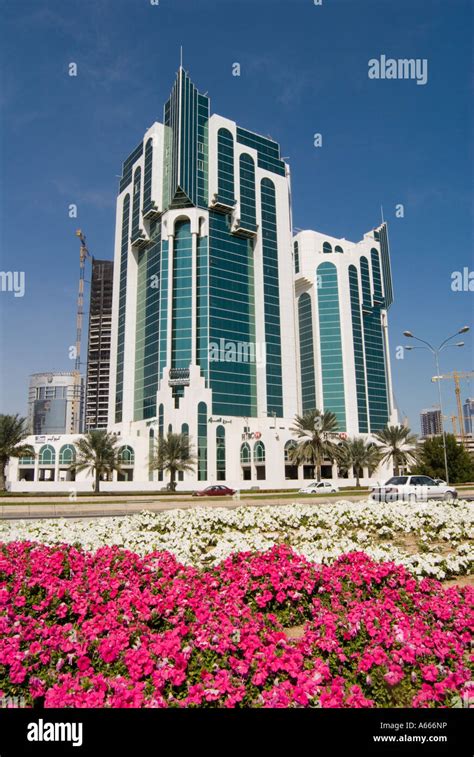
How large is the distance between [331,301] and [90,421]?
95.0m

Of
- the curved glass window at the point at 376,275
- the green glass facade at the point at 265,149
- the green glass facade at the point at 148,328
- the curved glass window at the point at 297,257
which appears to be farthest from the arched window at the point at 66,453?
the curved glass window at the point at 376,275

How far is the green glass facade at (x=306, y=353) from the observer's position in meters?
114

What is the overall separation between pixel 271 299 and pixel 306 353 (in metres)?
28.6

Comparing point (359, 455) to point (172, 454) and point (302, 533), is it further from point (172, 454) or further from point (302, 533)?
point (302, 533)

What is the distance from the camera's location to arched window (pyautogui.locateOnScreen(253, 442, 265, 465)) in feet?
241

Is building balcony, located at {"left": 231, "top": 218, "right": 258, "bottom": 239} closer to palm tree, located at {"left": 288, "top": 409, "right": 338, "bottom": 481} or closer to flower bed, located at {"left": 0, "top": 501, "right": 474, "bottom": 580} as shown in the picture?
palm tree, located at {"left": 288, "top": 409, "right": 338, "bottom": 481}

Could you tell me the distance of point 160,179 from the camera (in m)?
88.1

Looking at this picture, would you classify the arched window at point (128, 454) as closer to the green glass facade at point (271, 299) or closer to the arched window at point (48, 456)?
the arched window at point (48, 456)

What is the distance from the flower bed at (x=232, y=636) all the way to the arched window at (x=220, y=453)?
2532 inches

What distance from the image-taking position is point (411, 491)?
27234mm

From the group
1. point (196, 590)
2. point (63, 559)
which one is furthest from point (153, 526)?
point (196, 590)

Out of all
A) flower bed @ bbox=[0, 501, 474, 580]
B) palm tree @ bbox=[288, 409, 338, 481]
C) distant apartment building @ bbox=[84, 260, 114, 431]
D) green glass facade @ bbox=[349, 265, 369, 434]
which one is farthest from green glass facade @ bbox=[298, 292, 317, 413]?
flower bed @ bbox=[0, 501, 474, 580]

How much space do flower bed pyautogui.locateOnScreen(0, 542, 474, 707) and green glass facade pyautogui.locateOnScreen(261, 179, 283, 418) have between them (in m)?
75.6
